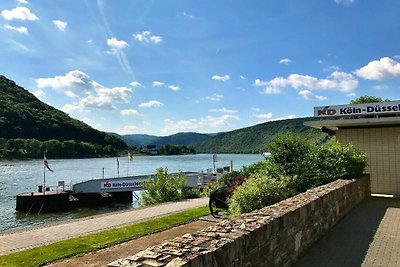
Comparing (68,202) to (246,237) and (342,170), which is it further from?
(246,237)

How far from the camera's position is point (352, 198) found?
1153 cm

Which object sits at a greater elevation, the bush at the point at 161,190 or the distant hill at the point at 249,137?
the distant hill at the point at 249,137

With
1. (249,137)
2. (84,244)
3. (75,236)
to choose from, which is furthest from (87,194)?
(249,137)

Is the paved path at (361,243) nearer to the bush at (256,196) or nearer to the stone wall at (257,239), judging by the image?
the stone wall at (257,239)

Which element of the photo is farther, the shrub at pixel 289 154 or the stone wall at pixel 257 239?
the shrub at pixel 289 154

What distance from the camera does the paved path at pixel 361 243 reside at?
6262 mm

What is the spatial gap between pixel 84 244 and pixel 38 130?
127 metres

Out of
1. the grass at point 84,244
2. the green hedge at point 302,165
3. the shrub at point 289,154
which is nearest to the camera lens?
the grass at point 84,244

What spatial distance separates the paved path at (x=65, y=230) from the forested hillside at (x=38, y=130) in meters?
101

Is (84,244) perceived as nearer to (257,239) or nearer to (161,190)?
(257,239)

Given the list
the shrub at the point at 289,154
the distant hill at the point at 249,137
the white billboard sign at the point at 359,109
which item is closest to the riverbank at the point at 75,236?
the shrub at the point at 289,154

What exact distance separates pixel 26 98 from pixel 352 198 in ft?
506

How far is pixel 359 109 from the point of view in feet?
49.9

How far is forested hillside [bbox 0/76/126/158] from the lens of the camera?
10800cm
